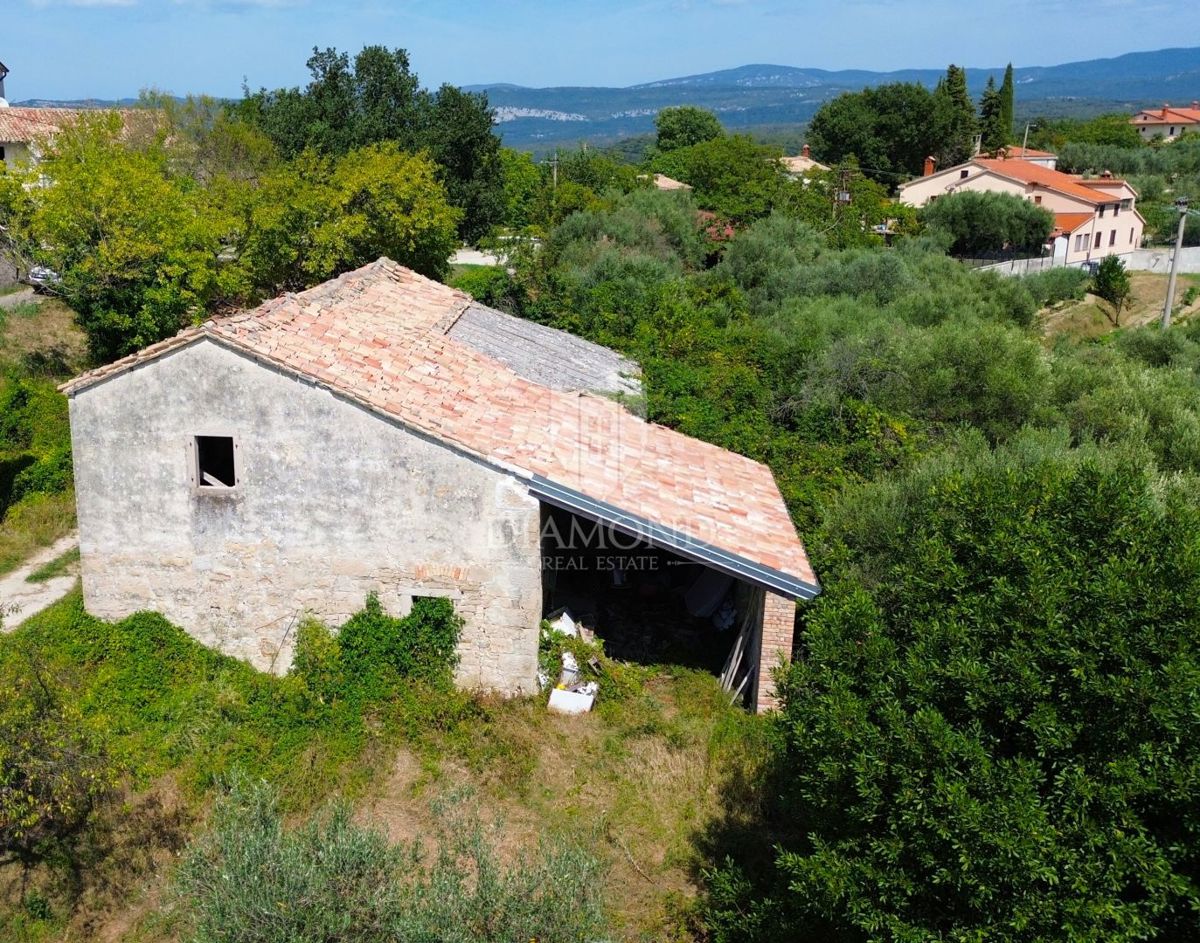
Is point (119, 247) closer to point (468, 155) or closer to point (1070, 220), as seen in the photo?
point (468, 155)

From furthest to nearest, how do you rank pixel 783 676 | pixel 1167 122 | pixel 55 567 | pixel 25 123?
pixel 1167 122
pixel 25 123
pixel 55 567
pixel 783 676

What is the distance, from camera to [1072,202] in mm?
58969

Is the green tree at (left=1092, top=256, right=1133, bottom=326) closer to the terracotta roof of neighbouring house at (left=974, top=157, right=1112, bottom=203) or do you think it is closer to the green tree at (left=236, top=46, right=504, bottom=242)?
the terracotta roof of neighbouring house at (left=974, top=157, right=1112, bottom=203)

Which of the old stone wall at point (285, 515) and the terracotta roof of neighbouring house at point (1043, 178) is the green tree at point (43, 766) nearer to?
the old stone wall at point (285, 515)

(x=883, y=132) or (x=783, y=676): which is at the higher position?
(x=883, y=132)

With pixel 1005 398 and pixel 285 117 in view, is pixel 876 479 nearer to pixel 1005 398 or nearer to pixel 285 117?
pixel 1005 398

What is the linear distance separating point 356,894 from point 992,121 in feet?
333

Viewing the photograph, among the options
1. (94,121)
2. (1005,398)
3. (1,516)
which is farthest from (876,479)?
(94,121)

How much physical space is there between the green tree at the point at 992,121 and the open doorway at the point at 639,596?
86.5m

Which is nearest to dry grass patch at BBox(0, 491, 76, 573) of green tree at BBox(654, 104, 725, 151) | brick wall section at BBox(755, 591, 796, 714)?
brick wall section at BBox(755, 591, 796, 714)

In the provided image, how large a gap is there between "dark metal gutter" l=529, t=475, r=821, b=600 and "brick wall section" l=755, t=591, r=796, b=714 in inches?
7.6

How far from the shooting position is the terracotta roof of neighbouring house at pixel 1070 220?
57156mm

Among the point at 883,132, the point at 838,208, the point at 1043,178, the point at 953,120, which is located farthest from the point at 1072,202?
the point at 883,132

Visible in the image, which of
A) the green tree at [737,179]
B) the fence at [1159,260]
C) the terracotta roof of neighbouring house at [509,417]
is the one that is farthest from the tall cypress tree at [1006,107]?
the terracotta roof of neighbouring house at [509,417]
